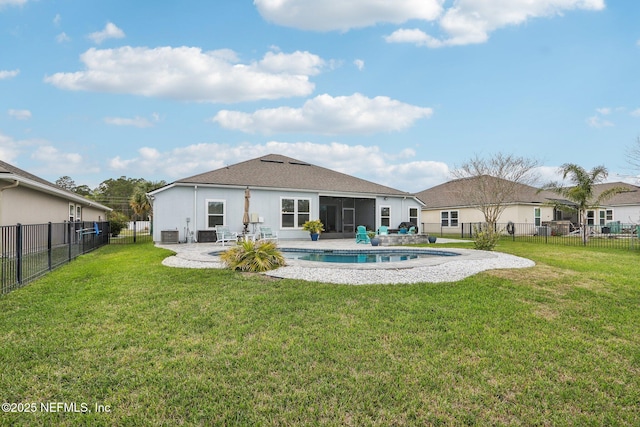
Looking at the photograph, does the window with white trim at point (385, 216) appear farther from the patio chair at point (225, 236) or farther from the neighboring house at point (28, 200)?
the neighboring house at point (28, 200)

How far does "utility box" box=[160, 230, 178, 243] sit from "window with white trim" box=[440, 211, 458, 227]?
24.5 m

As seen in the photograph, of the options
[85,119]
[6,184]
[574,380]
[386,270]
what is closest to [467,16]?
[386,270]

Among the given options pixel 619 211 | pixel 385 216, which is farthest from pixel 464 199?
pixel 619 211

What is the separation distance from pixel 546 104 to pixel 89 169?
3147 centimetres

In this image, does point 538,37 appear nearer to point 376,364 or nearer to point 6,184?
point 376,364

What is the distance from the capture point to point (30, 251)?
8859 mm

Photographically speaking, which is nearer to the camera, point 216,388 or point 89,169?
point 216,388

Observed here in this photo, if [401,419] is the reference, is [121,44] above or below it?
above

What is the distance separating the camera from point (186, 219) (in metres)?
19.0

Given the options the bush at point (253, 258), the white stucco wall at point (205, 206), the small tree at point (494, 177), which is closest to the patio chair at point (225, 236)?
the white stucco wall at point (205, 206)

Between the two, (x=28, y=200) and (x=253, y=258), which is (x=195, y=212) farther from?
(x=253, y=258)

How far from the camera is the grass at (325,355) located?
297 centimetres

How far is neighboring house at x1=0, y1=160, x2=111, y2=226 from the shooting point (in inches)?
483

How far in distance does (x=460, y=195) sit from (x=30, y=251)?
29554mm
